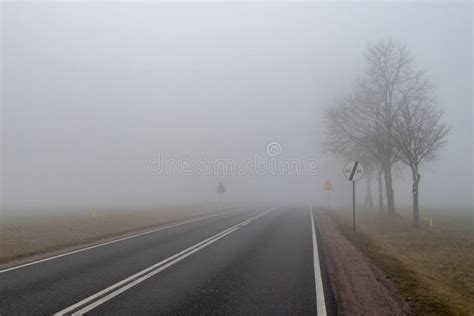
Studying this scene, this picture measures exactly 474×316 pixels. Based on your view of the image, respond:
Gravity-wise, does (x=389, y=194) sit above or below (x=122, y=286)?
above

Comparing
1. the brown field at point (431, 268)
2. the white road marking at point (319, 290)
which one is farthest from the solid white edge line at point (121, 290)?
the brown field at point (431, 268)

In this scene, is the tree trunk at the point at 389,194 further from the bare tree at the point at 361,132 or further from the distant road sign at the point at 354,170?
the distant road sign at the point at 354,170

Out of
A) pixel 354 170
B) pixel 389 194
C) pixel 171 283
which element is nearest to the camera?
pixel 171 283

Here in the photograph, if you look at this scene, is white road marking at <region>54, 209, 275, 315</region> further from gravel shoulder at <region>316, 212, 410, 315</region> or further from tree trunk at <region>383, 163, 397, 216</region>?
tree trunk at <region>383, 163, 397, 216</region>

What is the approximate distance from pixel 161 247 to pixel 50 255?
3.53 metres

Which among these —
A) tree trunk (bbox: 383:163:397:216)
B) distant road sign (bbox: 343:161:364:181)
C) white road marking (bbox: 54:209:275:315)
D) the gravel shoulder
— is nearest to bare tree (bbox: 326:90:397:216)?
tree trunk (bbox: 383:163:397:216)

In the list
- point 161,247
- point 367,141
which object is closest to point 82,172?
point 367,141

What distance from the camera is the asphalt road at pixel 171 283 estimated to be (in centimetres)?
638

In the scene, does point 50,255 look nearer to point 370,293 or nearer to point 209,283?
point 209,283

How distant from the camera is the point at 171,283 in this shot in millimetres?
8078

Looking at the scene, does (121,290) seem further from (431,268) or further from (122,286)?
(431,268)

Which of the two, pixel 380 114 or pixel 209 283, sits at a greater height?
pixel 380 114

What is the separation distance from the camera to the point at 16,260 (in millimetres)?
11539

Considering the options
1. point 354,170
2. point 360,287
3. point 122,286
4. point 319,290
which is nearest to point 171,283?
point 122,286
